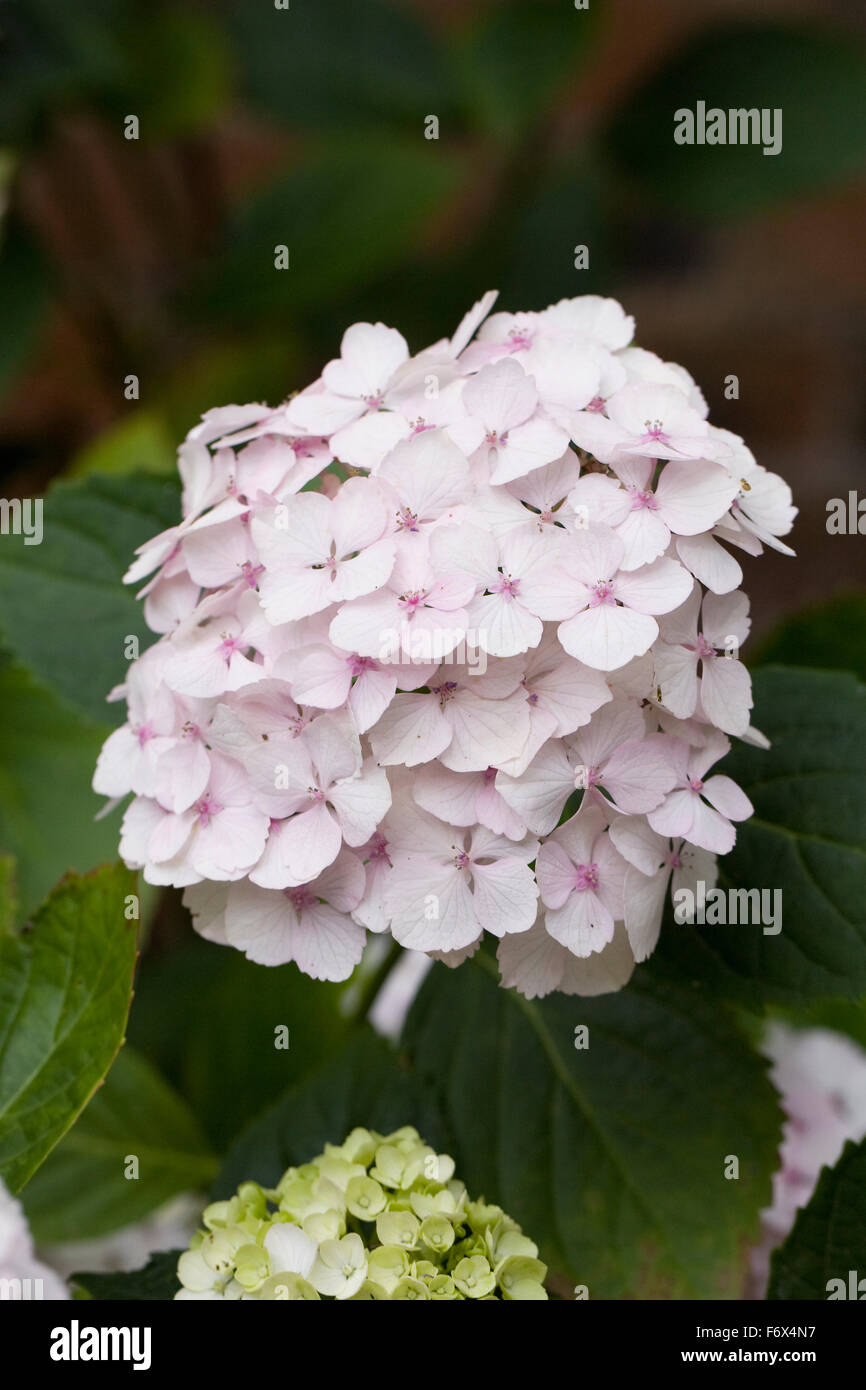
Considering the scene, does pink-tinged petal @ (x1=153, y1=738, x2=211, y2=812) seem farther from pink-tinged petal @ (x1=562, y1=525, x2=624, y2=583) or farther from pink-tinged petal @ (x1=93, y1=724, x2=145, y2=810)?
pink-tinged petal @ (x1=562, y1=525, x2=624, y2=583)

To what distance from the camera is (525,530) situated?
43 centimetres

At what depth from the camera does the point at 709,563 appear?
428mm

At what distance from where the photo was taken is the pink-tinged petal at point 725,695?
43cm

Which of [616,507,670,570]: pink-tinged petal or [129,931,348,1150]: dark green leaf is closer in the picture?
[616,507,670,570]: pink-tinged petal

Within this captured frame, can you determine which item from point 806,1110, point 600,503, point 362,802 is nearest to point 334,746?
point 362,802

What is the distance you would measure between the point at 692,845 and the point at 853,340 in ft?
5.00

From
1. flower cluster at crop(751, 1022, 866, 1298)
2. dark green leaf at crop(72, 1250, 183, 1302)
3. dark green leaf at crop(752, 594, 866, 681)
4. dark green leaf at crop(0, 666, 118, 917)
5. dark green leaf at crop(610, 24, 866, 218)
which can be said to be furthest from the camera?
dark green leaf at crop(610, 24, 866, 218)

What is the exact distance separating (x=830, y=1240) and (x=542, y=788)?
0.23 m

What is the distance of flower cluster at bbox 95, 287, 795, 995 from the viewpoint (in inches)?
16.2

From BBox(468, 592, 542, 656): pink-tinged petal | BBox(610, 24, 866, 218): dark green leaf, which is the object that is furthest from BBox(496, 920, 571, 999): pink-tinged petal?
BBox(610, 24, 866, 218): dark green leaf

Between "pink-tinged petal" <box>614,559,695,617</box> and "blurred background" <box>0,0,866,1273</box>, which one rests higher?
"blurred background" <box>0,0,866,1273</box>

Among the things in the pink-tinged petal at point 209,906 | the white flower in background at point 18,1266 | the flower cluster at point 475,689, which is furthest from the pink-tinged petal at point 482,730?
the white flower in background at point 18,1266

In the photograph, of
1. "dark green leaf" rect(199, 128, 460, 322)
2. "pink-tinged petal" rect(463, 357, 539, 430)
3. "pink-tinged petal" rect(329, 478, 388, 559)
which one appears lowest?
"pink-tinged petal" rect(329, 478, 388, 559)

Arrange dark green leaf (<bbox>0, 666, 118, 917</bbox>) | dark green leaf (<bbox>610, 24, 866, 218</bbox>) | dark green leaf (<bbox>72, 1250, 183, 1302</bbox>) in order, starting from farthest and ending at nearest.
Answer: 1. dark green leaf (<bbox>610, 24, 866, 218</bbox>)
2. dark green leaf (<bbox>0, 666, 118, 917</bbox>)
3. dark green leaf (<bbox>72, 1250, 183, 1302</bbox>)
